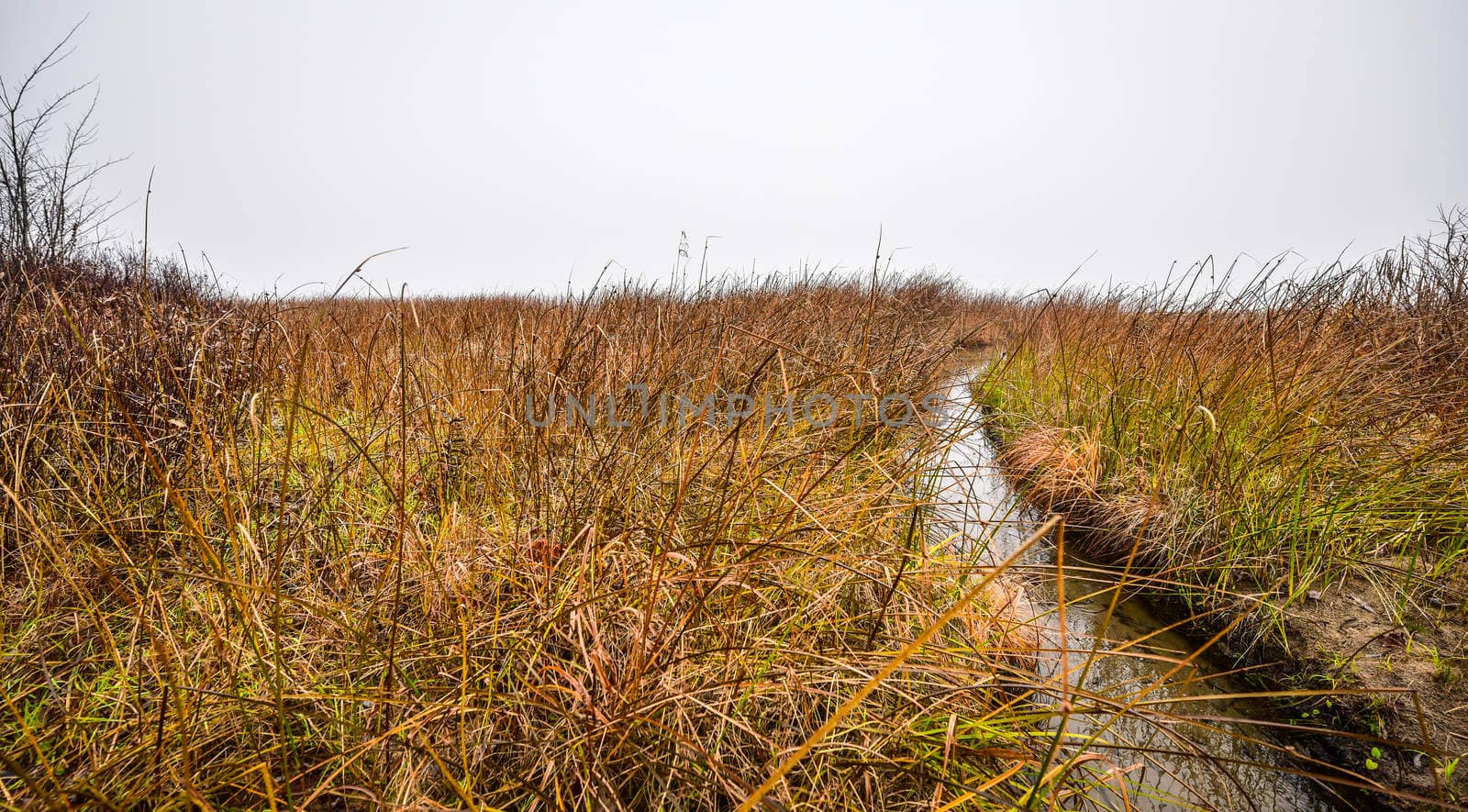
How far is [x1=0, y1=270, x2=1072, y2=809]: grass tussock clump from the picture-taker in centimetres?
101

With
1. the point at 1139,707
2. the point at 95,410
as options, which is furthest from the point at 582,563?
the point at 95,410

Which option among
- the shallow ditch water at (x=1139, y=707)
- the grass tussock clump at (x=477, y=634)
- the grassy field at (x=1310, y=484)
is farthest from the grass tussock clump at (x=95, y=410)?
the grassy field at (x=1310, y=484)

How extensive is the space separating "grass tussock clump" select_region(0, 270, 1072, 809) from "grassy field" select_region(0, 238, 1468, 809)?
0.05ft

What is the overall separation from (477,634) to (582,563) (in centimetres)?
34

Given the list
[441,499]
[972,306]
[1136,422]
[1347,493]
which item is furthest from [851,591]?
[972,306]

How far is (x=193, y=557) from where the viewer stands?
1515mm

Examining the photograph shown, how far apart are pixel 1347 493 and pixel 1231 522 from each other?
0.46 metres

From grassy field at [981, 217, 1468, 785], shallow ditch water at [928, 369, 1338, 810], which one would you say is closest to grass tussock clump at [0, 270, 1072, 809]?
shallow ditch water at [928, 369, 1338, 810]

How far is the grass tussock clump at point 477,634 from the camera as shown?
1.01 meters

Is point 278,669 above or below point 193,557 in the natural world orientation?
above

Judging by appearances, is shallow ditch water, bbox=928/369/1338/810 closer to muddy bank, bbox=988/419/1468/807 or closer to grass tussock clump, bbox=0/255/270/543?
muddy bank, bbox=988/419/1468/807

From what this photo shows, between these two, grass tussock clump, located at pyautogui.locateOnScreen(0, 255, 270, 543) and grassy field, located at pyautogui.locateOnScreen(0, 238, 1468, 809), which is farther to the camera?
grass tussock clump, located at pyautogui.locateOnScreen(0, 255, 270, 543)

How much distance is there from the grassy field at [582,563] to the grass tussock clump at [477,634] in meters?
0.02

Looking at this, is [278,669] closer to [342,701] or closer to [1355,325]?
[342,701]
